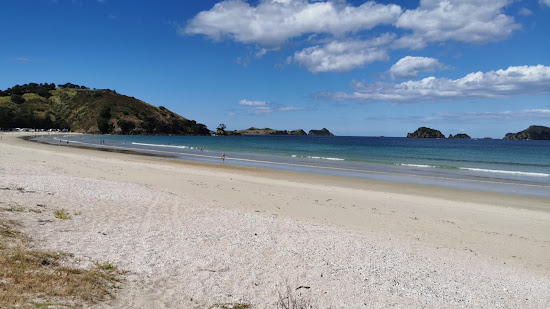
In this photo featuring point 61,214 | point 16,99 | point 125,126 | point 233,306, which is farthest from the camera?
point 125,126

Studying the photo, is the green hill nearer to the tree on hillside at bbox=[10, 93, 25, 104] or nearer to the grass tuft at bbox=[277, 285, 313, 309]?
the tree on hillside at bbox=[10, 93, 25, 104]

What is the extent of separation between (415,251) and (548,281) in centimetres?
248

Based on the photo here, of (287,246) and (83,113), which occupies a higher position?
(83,113)

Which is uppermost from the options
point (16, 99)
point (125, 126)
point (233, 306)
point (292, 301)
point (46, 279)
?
point (16, 99)

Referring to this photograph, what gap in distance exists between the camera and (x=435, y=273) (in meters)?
7.09

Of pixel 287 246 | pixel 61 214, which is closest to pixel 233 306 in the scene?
pixel 287 246

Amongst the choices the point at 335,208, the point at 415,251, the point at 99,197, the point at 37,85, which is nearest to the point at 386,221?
the point at 335,208

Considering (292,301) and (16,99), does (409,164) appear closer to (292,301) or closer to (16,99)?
(292,301)

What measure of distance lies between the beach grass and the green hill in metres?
144

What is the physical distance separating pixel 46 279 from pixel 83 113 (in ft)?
577

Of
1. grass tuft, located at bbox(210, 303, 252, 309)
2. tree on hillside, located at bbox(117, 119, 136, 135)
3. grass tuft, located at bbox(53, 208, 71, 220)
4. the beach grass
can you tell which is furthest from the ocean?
tree on hillside, located at bbox(117, 119, 136, 135)

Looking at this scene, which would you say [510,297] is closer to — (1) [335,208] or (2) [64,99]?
(1) [335,208]

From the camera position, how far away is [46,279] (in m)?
5.17

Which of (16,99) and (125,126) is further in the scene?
(125,126)
